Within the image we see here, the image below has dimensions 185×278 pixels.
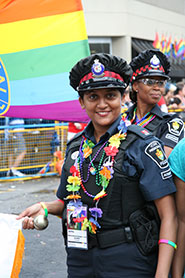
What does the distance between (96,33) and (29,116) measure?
19.5 m

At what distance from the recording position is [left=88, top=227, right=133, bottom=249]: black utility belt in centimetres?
232

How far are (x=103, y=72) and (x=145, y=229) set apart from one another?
0.85 metres

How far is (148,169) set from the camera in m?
2.31

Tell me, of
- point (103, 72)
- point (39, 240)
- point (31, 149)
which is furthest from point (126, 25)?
point (103, 72)

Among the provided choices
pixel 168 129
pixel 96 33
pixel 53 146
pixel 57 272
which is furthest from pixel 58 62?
pixel 96 33

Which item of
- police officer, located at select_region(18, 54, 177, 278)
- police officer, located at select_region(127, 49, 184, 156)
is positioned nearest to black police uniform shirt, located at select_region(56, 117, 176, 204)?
police officer, located at select_region(18, 54, 177, 278)

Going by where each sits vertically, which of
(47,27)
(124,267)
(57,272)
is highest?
(47,27)

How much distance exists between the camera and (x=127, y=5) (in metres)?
23.1

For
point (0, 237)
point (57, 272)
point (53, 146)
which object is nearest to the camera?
point (0, 237)

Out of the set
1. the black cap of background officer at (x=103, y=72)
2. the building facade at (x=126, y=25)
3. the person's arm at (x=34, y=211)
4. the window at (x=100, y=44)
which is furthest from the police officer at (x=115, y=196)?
the window at (x=100, y=44)

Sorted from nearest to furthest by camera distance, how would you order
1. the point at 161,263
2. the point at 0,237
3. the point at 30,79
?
the point at 161,263, the point at 0,237, the point at 30,79

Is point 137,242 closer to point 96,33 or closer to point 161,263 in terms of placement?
point 161,263

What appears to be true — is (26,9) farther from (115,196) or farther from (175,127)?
(115,196)

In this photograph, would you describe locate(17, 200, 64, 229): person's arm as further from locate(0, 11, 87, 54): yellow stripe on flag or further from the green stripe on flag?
locate(0, 11, 87, 54): yellow stripe on flag
